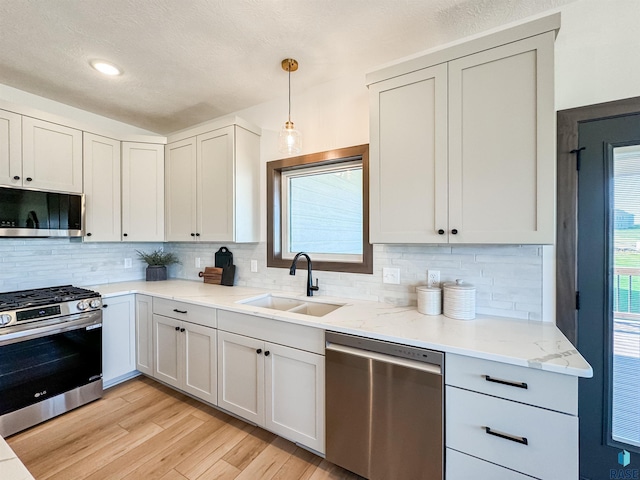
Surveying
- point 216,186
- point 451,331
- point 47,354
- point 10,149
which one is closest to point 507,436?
point 451,331

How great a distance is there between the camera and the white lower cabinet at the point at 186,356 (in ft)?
6.84

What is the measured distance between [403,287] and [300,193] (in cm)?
127

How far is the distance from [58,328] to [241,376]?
4.68ft

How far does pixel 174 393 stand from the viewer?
2443mm

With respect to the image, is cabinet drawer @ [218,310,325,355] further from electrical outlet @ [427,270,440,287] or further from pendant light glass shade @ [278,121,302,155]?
pendant light glass shade @ [278,121,302,155]

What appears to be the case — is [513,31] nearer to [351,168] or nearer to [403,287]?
[351,168]

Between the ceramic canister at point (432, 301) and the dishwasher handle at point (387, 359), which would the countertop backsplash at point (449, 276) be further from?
the dishwasher handle at point (387, 359)

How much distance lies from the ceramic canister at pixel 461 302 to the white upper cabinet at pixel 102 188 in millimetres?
3071

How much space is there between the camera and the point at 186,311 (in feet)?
7.24

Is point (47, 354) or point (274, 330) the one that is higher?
point (274, 330)

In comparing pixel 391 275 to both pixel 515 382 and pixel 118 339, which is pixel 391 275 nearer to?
pixel 515 382

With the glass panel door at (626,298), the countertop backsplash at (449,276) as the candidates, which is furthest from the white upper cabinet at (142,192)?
the glass panel door at (626,298)

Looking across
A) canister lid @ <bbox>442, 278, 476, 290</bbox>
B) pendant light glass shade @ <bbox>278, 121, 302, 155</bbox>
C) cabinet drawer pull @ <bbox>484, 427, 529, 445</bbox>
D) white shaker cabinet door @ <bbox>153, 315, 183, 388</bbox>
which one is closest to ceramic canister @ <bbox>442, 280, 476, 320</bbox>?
canister lid @ <bbox>442, 278, 476, 290</bbox>

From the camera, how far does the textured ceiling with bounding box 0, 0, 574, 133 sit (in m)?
1.54
